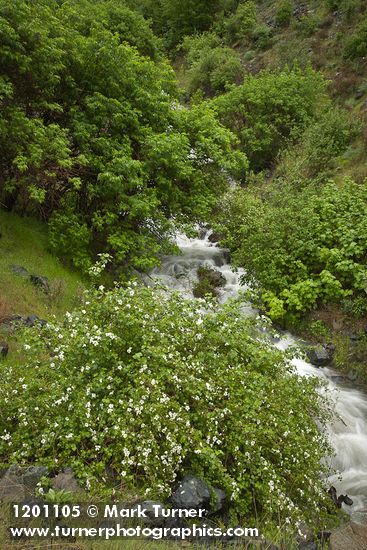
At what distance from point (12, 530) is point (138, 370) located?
2.15 m

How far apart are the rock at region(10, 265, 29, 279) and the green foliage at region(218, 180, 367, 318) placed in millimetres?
6048

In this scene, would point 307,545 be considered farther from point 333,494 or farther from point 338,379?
point 338,379

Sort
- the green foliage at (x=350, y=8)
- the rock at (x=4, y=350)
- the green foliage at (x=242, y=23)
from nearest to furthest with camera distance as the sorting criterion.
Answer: the rock at (x=4, y=350)
the green foliage at (x=350, y=8)
the green foliage at (x=242, y=23)

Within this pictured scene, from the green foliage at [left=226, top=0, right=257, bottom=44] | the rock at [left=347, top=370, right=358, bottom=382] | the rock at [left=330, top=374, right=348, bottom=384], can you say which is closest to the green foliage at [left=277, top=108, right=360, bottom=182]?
the rock at [left=347, top=370, right=358, bottom=382]

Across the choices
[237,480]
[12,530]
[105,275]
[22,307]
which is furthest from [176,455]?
[105,275]

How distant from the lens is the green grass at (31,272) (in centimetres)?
905

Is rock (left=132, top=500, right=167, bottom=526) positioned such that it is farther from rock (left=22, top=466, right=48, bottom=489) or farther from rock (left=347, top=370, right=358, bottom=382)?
rock (left=347, top=370, right=358, bottom=382)

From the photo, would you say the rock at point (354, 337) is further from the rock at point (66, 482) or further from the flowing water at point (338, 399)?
the rock at point (66, 482)

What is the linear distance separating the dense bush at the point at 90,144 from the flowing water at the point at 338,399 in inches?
62.5

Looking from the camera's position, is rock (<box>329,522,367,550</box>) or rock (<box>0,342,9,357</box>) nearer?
rock (<box>329,522,367,550</box>)

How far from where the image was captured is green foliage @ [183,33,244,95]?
27.8 metres

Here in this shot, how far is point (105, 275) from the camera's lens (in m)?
11.8

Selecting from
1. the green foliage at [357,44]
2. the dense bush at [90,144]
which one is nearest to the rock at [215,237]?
the dense bush at [90,144]

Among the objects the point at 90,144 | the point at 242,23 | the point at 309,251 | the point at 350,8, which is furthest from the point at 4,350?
the point at 242,23
